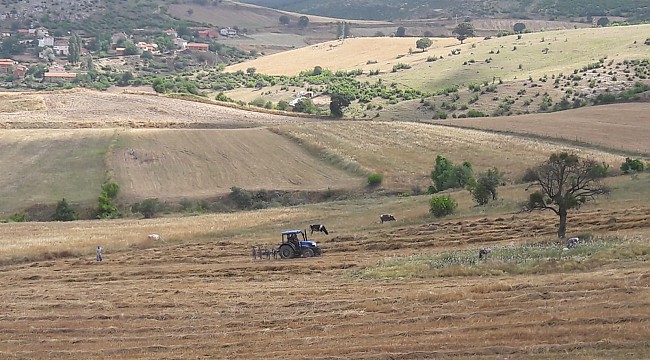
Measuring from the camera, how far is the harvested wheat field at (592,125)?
6803cm

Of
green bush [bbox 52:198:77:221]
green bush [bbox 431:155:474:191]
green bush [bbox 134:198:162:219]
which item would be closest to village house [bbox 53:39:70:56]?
green bush [bbox 52:198:77:221]

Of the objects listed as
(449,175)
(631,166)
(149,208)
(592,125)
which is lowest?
(149,208)

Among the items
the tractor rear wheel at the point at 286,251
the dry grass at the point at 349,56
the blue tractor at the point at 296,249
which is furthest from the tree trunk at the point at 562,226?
the dry grass at the point at 349,56

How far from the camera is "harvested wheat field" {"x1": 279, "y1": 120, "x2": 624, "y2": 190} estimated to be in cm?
6197

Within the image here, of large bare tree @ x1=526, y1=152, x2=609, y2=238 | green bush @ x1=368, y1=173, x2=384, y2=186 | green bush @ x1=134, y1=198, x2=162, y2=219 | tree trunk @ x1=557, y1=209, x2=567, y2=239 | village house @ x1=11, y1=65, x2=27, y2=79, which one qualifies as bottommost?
green bush @ x1=134, y1=198, x2=162, y2=219

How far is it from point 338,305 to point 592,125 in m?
54.6

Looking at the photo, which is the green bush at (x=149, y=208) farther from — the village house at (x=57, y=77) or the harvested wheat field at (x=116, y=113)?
the village house at (x=57, y=77)

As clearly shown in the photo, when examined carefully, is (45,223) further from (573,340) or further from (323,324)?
(573,340)

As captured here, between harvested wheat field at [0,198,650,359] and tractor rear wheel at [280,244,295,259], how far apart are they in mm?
1196

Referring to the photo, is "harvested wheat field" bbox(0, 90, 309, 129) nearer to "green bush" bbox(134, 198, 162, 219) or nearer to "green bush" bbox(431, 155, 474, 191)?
"green bush" bbox(134, 198, 162, 219)

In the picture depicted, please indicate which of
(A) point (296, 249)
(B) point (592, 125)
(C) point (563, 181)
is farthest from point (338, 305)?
(B) point (592, 125)

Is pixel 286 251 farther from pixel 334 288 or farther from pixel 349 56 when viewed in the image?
pixel 349 56

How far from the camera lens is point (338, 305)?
2595 centimetres

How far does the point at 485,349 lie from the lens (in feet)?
65.9
